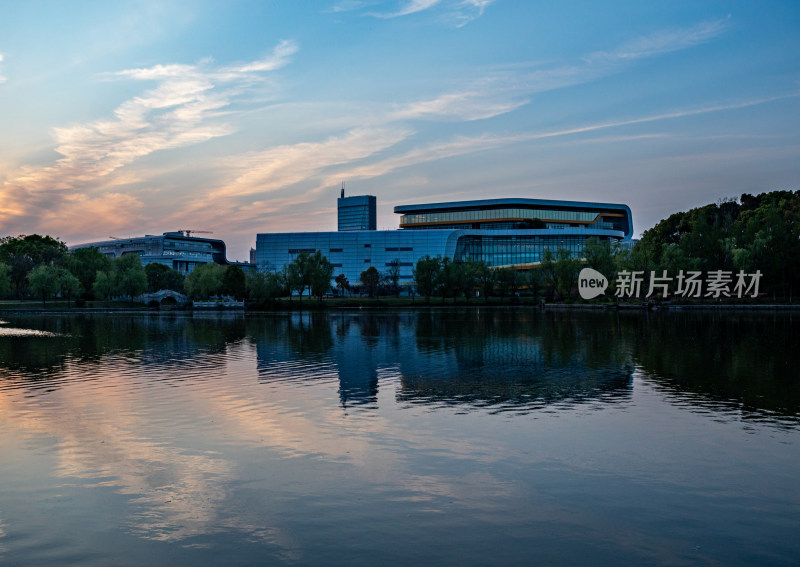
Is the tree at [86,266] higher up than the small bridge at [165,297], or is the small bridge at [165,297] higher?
the tree at [86,266]

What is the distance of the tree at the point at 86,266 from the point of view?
15975cm

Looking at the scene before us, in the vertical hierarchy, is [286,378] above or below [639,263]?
below

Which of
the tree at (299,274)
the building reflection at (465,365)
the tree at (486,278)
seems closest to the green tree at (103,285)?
the tree at (299,274)

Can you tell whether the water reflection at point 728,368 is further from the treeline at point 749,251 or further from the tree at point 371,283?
the tree at point 371,283

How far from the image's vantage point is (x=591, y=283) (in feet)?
446

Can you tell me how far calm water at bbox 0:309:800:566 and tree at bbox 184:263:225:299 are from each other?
13179cm

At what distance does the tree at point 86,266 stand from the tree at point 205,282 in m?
22.1

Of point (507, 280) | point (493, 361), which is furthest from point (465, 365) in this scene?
point (507, 280)

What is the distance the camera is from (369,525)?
1195 centimetres

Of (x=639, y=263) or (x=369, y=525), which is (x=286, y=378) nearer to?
(x=369, y=525)

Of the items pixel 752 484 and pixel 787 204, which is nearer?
pixel 752 484

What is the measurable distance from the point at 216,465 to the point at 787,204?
5808 inches

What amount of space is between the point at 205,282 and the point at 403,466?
156m

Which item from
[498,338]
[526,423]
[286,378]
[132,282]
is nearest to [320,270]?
[132,282]
